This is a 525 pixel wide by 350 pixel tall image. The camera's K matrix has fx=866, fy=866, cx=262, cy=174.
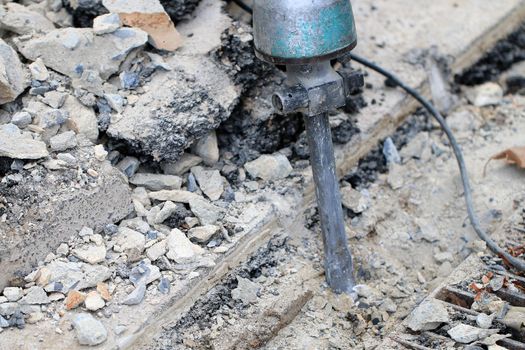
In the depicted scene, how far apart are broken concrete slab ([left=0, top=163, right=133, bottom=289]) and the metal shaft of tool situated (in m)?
0.72

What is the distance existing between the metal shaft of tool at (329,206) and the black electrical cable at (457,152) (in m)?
0.52

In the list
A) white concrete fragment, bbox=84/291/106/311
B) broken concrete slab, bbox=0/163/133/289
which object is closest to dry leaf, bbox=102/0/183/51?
broken concrete slab, bbox=0/163/133/289

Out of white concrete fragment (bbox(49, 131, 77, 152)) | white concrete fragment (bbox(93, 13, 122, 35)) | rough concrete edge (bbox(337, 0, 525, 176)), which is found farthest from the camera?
rough concrete edge (bbox(337, 0, 525, 176))

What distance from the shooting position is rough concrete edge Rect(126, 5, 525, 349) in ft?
9.71

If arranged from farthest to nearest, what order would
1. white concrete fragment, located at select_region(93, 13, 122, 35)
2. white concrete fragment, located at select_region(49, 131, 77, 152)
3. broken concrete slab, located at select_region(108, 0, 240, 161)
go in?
white concrete fragment, located at select_region(93, 13, 122, 35)
broken concrete slab, located at select_region(108, 0, 240, 161)
white concrete fragment, located at select_region(49, 131, 77, 152)

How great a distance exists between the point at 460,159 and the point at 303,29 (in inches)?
51.5

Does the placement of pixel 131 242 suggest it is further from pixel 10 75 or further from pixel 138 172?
pixel 10 75

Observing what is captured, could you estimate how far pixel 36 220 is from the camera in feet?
9.78

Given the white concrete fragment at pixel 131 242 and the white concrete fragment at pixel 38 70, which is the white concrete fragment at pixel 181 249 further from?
the white concrete fragment at pixel 38 70

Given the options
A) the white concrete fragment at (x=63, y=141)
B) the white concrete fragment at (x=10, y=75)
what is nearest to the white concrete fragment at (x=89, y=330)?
the white concrete fragment at (x=63, y=141)

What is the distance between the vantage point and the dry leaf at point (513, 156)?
3.87 meters

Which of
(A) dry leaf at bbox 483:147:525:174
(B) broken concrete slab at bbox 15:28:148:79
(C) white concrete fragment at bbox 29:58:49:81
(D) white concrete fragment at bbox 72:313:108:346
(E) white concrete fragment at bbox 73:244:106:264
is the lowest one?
(D) white concrete fragment at bbox 72:313:108:346

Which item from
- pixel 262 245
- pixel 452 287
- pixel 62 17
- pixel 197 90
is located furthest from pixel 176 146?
pixel 452 287

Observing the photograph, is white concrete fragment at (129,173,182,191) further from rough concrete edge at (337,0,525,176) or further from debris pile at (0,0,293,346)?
rough concrete edge at (337,0,525,176)
